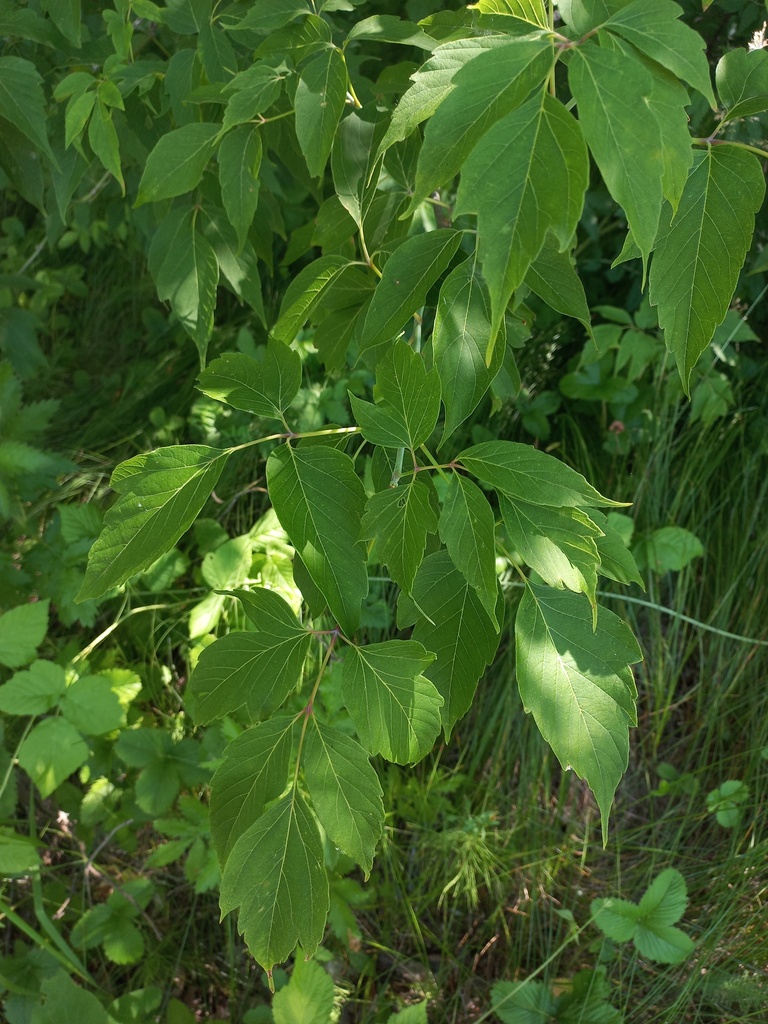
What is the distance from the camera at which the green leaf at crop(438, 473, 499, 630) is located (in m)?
0.58

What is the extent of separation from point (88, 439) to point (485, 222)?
6.97 feet

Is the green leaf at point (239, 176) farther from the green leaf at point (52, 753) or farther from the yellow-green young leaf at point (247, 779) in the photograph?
the green leaf at point (52, 753)

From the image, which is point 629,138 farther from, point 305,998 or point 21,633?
point 21,633

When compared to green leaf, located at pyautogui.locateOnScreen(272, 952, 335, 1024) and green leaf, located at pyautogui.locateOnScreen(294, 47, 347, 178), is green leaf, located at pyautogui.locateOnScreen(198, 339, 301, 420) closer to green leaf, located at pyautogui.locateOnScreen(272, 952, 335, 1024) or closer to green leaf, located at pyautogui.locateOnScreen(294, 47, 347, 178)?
green leaf, located at pyautogui.locateOnScreen(294, 47, 347, 178)

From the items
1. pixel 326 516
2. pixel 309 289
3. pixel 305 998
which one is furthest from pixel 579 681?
pixel 305 998

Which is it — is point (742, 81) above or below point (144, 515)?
above

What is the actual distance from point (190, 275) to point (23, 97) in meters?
0.31

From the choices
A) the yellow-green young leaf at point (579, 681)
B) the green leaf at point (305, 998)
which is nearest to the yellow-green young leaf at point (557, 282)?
the yellow-green young leaf at point (579, 681)

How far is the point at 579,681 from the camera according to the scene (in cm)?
63

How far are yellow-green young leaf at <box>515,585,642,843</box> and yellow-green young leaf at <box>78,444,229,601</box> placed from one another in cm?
29

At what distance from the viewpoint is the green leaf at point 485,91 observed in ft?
1.52

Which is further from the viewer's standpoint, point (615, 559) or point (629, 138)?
point (615, 559)

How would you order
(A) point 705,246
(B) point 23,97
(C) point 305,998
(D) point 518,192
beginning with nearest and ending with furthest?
(D) point 518,192
(A) point 705,246
(B) point 23,97
(C) point 305,998

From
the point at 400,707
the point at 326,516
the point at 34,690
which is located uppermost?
the point at 326,516
